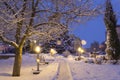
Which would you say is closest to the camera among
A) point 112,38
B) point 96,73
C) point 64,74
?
point 64,74

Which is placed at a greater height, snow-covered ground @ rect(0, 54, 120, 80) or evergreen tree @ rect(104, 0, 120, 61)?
evergreen tree @ rect(104, 0, 120, 61)

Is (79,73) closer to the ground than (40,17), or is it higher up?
closer to the ground

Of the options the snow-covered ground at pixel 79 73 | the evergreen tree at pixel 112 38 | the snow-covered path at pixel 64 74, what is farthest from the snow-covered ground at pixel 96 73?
the evergreen tree at pixel 112 38

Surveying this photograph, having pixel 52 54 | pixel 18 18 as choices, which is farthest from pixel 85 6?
pixel 52 54

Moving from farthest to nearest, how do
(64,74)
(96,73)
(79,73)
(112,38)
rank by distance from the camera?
(112,38) < (79,73) < (96,73) < (64,74)

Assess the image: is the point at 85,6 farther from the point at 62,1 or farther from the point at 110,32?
the point at 110,32

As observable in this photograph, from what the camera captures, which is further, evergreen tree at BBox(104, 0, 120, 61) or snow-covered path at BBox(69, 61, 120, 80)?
evergreen tree at BBox(104, 0, 120, 61)

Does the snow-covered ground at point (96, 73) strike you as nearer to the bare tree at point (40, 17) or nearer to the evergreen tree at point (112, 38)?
the bare tree at point (40, 17)

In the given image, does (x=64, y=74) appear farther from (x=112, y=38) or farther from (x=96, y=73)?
(x=112, y=38)

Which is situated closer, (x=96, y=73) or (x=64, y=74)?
(x=64, y=74)

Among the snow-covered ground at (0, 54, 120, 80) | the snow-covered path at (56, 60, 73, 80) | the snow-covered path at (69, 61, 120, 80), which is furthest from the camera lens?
the snow-covered ground at (0, 54, 120, 80)

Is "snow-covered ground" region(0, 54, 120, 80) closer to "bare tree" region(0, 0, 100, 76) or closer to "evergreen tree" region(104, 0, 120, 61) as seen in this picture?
"bare tree" region(0, 0, 100, 76)

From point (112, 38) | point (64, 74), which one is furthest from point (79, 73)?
point (112, 38)

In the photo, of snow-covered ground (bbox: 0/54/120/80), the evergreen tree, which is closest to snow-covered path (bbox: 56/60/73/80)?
snow-covered ground (bbox: 0/54/120/80)
